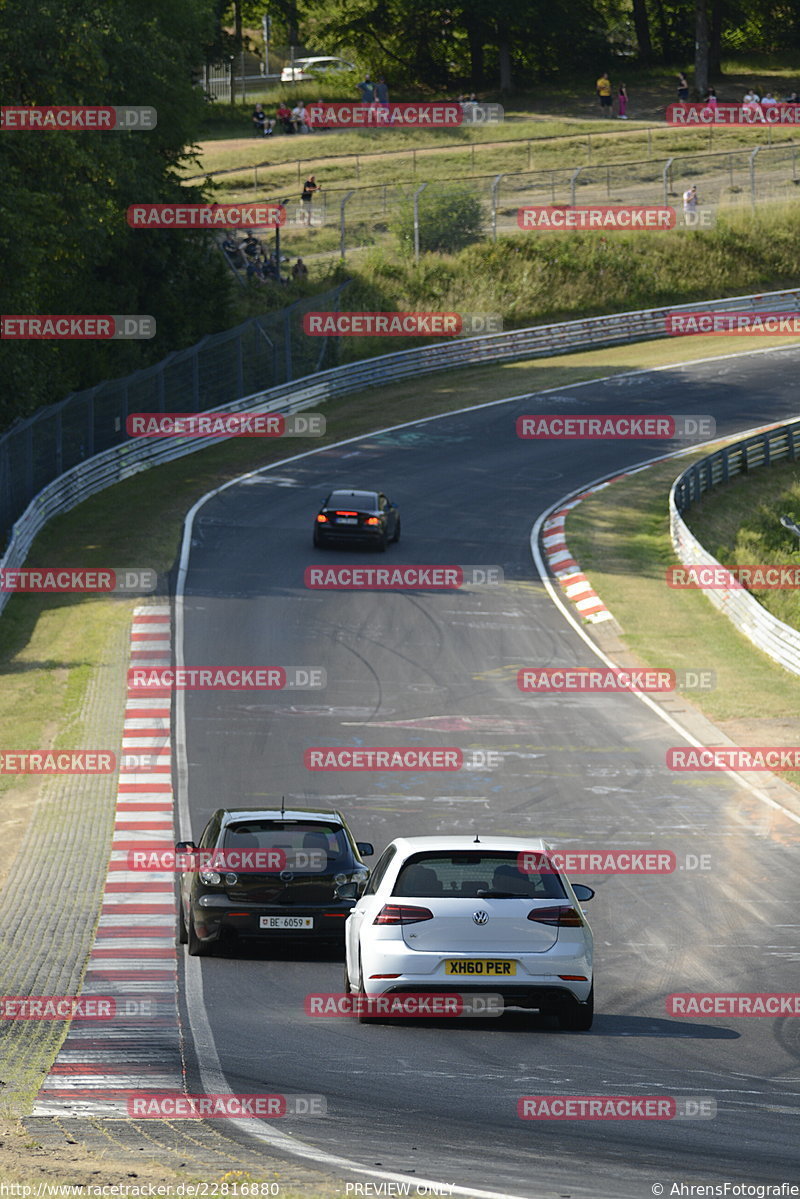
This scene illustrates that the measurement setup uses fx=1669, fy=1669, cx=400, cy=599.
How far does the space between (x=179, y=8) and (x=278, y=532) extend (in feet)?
75.5

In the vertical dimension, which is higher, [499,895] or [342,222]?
[342,222]

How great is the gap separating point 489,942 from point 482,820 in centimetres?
813

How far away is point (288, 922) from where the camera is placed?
48.4ft

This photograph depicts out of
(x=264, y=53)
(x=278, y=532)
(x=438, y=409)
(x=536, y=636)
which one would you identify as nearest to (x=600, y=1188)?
(x=536, y=636)

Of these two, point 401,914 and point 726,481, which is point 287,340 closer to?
point 726,481

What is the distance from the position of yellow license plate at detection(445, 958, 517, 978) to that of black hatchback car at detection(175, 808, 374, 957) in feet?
9.41

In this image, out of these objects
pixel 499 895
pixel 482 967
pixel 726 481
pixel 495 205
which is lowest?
pixel 726 481

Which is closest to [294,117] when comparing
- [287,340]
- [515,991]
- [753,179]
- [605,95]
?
[605,95]

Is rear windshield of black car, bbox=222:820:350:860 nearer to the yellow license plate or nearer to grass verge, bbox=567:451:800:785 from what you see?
the yellow license plate

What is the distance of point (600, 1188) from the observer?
853 cm

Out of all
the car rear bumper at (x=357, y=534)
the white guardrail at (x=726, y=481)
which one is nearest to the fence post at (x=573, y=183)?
the white guardrail at (x=726, y=481)

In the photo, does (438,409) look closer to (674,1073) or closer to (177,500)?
(177,500)

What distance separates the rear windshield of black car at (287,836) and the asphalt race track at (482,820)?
103cm

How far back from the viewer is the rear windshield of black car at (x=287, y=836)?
15.1 meters
